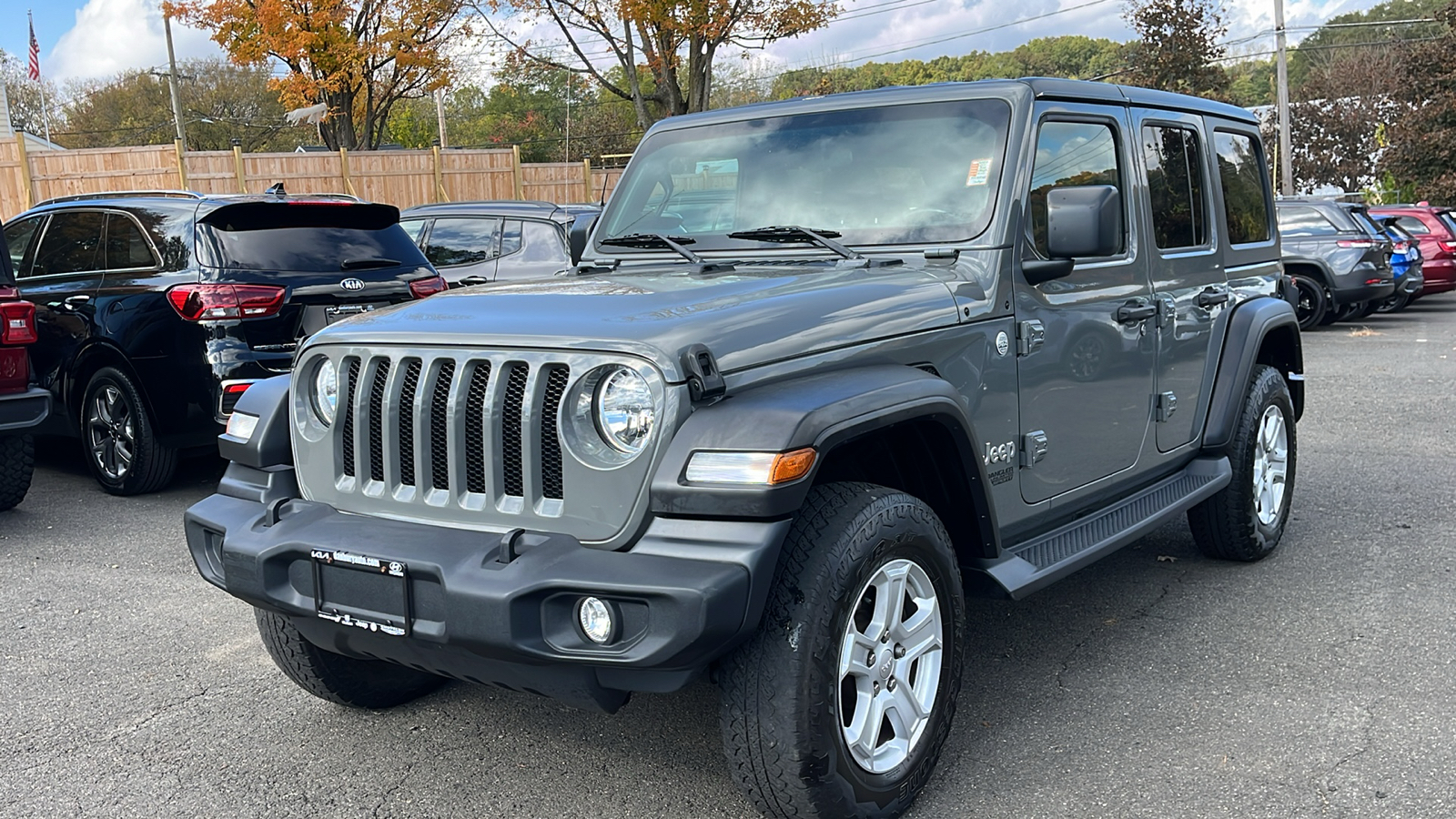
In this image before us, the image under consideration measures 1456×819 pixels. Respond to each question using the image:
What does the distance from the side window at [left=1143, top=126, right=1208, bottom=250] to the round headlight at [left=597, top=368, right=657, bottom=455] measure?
2717mm

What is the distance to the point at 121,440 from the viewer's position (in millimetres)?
7219

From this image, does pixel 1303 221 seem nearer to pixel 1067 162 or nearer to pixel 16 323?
pixel 1067 162

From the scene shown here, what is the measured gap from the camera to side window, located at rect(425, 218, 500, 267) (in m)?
10.3

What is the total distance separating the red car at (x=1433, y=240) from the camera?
18.8m

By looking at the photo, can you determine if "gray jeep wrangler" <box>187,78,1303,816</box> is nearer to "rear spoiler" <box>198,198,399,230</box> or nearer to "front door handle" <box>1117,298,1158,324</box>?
"front door handle" <box>1117,298,1158,324</box>

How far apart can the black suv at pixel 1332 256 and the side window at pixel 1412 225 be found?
2.87 meters

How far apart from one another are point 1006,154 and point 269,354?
4.53 m

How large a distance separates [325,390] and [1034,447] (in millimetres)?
2189

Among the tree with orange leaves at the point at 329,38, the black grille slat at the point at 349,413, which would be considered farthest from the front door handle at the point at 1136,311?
the tree with orange leaves at the point at 329,38

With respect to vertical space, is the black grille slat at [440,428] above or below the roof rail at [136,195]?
below

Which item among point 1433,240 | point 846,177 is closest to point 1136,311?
point 846,177

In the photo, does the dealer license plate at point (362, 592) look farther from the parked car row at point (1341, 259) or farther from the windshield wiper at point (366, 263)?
the parked car row at point (1341, 259)

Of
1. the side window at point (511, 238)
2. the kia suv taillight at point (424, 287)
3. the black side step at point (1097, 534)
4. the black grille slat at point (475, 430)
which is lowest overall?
the black side step at point (1097, 534)

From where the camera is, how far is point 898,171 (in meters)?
3.99
